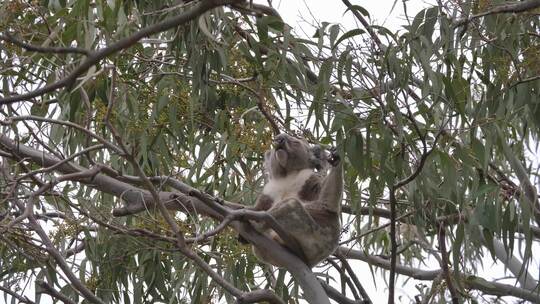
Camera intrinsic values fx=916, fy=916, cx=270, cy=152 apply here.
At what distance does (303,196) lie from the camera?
4.87 m

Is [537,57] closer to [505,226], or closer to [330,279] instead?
[505,226]

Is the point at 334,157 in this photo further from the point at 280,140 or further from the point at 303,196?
the point at 303,196

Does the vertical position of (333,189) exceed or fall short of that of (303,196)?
it falls short

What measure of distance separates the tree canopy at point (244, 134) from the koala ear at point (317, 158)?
299mm

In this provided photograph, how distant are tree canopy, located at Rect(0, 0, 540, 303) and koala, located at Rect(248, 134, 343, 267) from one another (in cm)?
12

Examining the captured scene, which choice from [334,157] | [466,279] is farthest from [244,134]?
[466,279]

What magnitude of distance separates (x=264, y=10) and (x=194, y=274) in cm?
154

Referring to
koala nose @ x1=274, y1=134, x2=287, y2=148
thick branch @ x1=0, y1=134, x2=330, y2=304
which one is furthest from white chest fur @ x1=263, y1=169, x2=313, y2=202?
thick branch @ x1=0, y1=134, x2=330, y2=304

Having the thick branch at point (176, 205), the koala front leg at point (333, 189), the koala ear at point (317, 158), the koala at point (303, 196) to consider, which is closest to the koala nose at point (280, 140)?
the koala at point (303, 196)

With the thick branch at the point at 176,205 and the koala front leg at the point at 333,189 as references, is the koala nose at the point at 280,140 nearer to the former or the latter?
the koala front leg at the point at 333,189

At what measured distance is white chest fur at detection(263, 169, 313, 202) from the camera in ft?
15.9

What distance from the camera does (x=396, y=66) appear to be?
3762 millimetres

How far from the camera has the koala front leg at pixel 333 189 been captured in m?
4.24

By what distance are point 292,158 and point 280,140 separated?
37 cm
